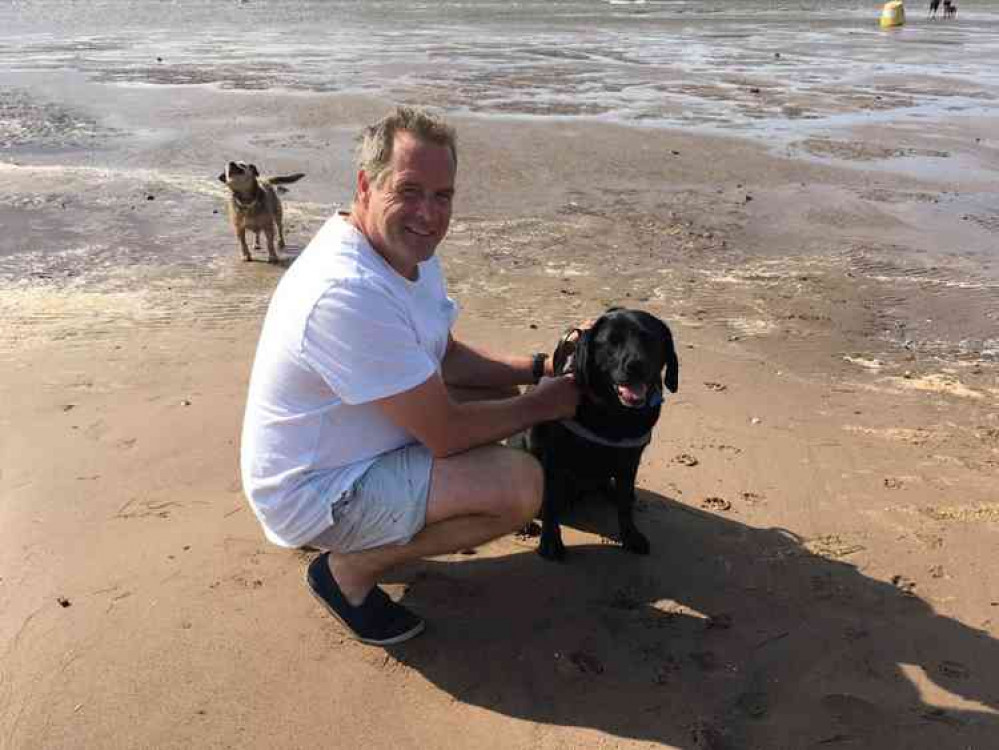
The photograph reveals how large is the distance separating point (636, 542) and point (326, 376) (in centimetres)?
149

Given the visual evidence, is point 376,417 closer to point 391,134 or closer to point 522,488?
point 522,488

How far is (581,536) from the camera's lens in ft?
11.3

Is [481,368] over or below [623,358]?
below

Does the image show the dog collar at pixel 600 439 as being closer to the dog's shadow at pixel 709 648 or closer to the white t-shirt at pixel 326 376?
the dog's shadow at pixel 709 648

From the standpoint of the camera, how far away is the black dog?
2988 mm

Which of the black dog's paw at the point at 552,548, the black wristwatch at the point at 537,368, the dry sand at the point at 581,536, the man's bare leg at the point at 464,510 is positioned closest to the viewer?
the dry sand at the point at 581,536

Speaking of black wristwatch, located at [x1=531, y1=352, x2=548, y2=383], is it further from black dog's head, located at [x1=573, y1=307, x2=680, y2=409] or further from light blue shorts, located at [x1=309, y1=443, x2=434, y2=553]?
light blue shorts, located at [x1=309, y1=443, x2=434, y2=553]

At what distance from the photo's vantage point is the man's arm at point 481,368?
3.28 m

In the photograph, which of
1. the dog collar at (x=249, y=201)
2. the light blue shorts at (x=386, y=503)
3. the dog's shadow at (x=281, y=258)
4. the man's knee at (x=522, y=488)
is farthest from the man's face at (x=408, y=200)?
the dog collar at (x=249, y=201)

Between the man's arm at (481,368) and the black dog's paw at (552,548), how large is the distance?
626mm

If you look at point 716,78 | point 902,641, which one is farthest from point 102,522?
point 716,78

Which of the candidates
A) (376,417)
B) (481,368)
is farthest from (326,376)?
(481,368)

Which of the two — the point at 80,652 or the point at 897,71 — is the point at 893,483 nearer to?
the point at 80,652

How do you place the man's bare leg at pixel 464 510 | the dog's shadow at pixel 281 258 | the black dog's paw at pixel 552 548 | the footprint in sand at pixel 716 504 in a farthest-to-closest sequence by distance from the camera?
the dog's shadow at pixel 281 258 < the footprint in sand at pixel 716 504 < the black dog's paw at pixel 552 548 < the man's bare leg at pixel 464 510
